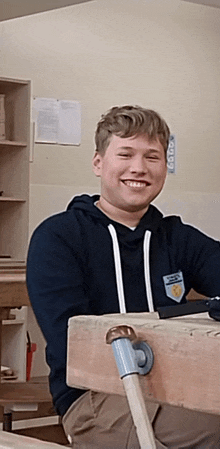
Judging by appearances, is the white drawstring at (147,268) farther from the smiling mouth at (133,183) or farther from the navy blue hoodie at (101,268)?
the smiling mouth at (133,183)

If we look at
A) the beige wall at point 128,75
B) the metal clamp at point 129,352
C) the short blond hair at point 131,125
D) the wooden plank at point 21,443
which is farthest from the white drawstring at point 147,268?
the beige wall at point 128,75

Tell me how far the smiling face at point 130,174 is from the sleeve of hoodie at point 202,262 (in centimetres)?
14

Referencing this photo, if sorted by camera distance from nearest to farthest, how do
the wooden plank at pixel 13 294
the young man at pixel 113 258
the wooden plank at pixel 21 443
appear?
the wooden plank at pixel 21 443 < the young man at pixel 113 258 < the wooden plank at pixel 13 294

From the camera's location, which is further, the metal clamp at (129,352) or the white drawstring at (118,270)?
the white drawstring at (118,270)

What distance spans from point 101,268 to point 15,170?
12.8 feet

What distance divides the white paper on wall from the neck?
421 centimetres

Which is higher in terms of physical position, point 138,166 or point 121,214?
point 138,166

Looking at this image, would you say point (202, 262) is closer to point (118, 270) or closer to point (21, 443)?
point (118, 270)

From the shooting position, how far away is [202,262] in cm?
200

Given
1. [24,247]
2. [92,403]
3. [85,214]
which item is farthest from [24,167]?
[92,403]

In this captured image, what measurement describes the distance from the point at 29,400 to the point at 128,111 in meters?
1.54

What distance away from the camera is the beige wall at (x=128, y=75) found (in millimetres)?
6141

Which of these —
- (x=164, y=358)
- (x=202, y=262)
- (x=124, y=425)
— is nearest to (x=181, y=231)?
(x=202, y=262)

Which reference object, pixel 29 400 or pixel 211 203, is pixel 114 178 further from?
pixel 211 203
